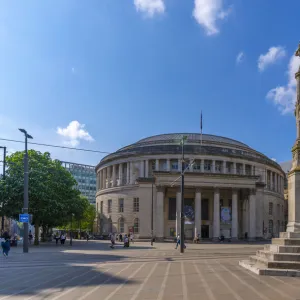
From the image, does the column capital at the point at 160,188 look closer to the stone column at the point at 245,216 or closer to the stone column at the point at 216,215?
the stone column at the point at 216,215

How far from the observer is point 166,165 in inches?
3258

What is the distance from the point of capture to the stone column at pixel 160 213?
70.9m

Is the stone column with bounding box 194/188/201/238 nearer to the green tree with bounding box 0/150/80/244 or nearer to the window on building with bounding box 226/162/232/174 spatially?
the window on building with bounding box 226/162/232/174

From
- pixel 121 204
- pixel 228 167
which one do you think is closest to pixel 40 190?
pixel 121 204

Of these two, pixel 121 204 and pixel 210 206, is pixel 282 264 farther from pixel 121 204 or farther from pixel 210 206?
pixel 121 204

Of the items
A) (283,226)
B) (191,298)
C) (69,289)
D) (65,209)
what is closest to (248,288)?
(191,298)

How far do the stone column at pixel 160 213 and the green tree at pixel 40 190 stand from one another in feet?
70.4

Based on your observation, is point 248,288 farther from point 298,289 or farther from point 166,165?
point 166,165

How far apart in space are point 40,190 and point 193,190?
117 feet

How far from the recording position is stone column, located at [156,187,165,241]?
2793 inches

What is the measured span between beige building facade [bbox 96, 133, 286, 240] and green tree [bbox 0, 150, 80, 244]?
19964 millimetres

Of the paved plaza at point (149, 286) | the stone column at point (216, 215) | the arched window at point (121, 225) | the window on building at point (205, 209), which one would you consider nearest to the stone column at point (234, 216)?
the stone column at point (216, 215)

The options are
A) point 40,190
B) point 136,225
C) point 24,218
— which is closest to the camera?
point 24,218

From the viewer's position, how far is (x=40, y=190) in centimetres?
4728
